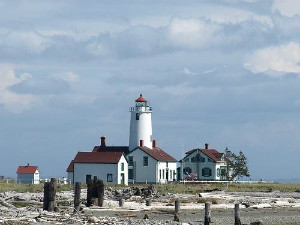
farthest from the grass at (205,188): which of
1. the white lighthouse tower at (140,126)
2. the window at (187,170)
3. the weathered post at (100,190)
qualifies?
the weathered post at (100,190)

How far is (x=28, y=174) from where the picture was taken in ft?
313

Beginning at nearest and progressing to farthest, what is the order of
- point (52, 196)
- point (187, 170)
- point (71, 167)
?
point (52, 196), point (71, 167), point (187, 170)

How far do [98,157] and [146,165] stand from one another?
5.56 metres

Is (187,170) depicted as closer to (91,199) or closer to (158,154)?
(158,154)

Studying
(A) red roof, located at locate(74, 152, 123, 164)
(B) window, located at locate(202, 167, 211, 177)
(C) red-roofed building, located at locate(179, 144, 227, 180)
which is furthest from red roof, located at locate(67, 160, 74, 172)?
(B) window, located at locate(202, 167, 211, 177)

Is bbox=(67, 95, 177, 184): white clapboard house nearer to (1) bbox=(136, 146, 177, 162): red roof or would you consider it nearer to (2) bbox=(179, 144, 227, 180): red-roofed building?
(1) bbox=(136, 146, 177, 162): red roof

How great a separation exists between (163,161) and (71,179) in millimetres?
10158

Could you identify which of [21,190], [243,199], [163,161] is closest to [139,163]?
[163,161]

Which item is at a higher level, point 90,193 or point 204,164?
point 204,164

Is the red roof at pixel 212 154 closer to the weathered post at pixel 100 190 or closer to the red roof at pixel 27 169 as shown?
the red roof at pixel 27 169

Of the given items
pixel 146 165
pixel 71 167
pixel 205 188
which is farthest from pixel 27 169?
pixel 205 188

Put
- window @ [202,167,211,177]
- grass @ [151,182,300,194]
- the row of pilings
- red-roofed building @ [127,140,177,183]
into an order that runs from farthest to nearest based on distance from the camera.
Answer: window @ [202,167,211,177], red-roofed building @ [127,140,177,183], grass @ [151,182,300,194], the row of pilings

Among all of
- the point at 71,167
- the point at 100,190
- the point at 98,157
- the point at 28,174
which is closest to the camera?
the point at 100,190

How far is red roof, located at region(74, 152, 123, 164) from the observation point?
3376 inches
